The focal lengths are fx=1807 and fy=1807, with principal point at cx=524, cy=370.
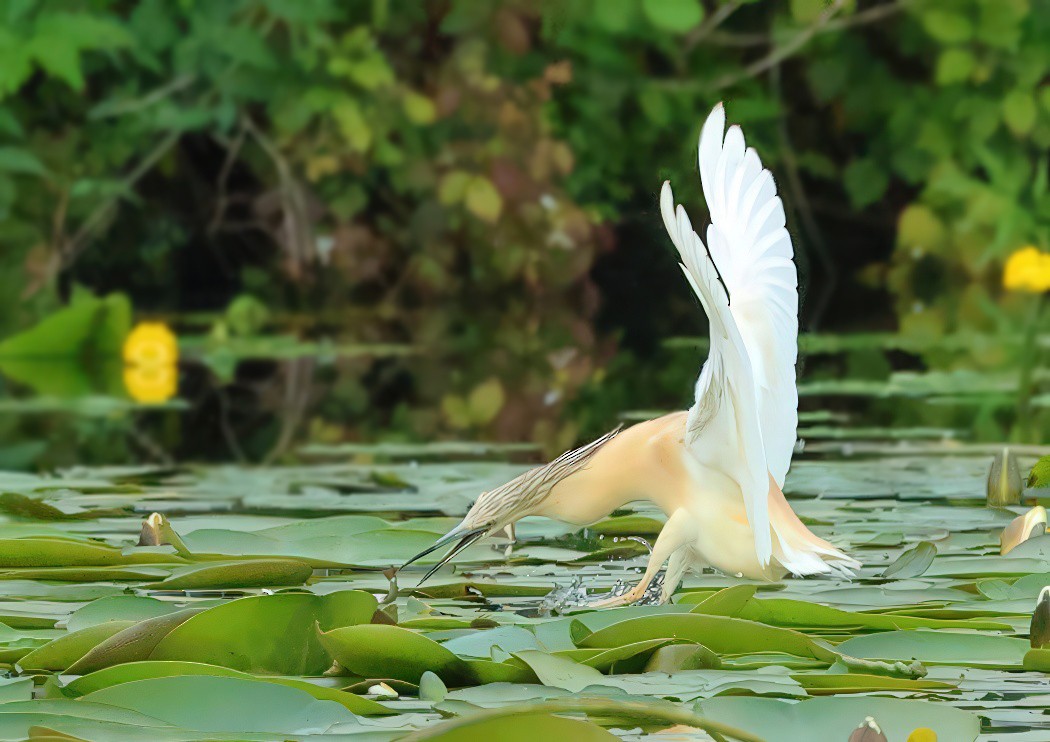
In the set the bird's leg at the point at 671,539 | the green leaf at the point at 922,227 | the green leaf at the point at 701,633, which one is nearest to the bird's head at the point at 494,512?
the bird's leg at the point at 671,539

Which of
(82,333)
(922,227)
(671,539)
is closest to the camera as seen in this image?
(671,539)

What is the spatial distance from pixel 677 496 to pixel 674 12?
706 cm

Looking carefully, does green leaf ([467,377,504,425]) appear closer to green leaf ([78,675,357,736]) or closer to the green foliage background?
the green foliage background

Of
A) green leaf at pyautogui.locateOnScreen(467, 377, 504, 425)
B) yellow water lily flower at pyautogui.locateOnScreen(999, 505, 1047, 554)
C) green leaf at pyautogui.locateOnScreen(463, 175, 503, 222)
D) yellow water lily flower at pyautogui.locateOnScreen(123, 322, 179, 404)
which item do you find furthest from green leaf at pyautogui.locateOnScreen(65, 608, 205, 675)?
green leaf at pyautogui.locateOnScreen(463, 175, 503, 222)

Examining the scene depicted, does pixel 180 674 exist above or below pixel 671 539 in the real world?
below

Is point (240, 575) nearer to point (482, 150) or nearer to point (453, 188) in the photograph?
point (453, 188)

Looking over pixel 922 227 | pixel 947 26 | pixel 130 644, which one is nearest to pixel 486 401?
pixel 130 644

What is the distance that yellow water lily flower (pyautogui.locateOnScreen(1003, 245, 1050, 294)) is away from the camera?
8.91 metres

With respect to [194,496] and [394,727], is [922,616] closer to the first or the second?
[394,727]

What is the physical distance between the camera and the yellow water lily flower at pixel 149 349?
24.7 ft

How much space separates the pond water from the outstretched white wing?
182mm

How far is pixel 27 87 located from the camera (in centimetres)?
1028

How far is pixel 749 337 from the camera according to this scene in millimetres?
2477

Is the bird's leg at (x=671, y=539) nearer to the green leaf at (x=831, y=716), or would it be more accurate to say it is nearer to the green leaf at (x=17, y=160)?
the green leaf at (x=831, y=716)
